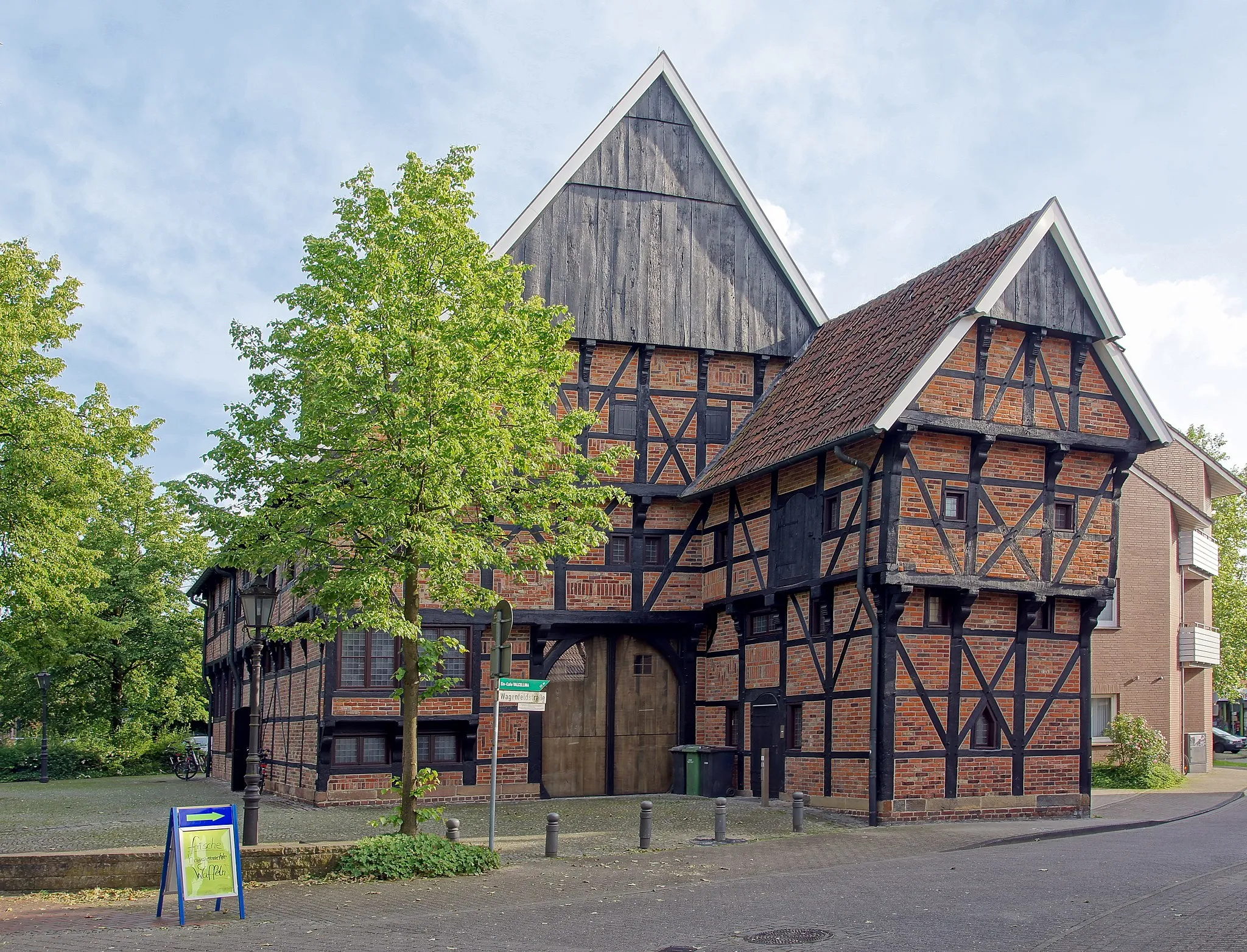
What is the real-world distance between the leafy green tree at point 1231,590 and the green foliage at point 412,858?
3653cm

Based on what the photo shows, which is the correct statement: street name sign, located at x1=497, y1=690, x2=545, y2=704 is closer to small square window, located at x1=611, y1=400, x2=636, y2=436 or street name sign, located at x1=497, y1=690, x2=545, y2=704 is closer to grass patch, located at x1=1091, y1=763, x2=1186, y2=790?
small square window, located at x1=611, y1=400, x2=636, y2=436

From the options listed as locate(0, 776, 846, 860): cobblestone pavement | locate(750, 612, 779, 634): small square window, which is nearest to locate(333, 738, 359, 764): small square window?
locate(0, 776, 846, 860): cobblestone pavement

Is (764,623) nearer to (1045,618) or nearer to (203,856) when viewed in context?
(1045,618)

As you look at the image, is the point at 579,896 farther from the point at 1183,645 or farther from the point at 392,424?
the point at 1183,645

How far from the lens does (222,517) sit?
17.1 m

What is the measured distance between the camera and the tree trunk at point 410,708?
1673cm

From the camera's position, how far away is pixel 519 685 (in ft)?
57.5

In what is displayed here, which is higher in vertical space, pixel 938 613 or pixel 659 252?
pixel 659 252

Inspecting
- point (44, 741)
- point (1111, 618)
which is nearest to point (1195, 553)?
point (1111, 618)

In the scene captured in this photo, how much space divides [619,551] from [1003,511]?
831 centimetres

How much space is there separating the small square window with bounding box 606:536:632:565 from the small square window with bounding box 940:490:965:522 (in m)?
7.58

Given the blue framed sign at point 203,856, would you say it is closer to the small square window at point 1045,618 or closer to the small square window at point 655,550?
the small square window at point 655,550

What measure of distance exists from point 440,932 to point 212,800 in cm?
1901

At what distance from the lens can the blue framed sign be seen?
43.0 ft
